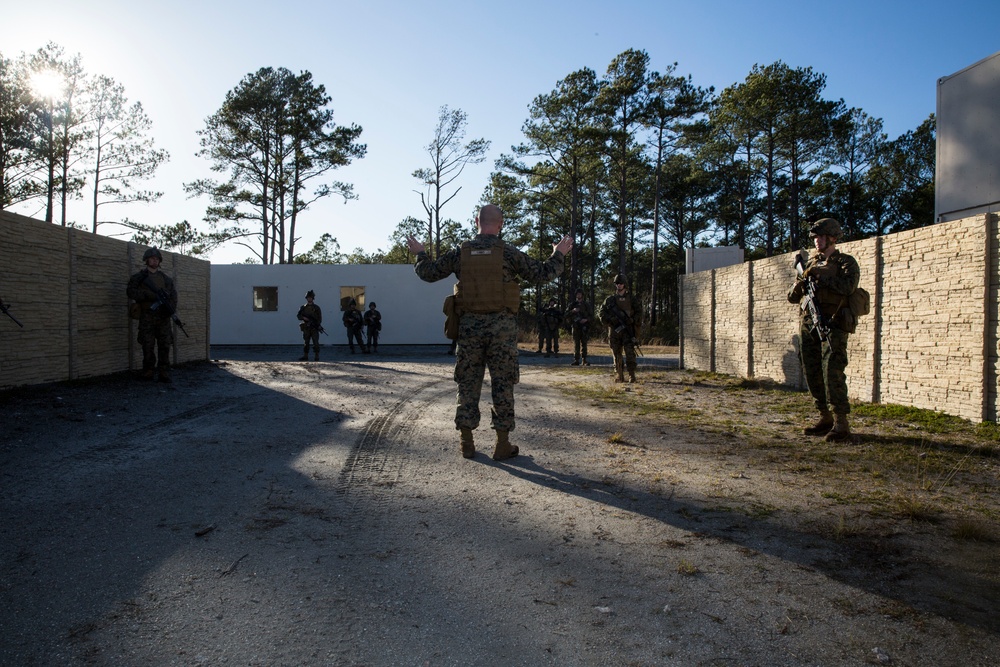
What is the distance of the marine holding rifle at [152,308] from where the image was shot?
9328 mm

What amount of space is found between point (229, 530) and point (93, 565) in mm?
594

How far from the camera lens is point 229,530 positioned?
123 inches

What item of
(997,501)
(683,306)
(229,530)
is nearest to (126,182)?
(683,306)

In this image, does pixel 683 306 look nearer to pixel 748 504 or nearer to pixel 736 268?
pixel 736 268

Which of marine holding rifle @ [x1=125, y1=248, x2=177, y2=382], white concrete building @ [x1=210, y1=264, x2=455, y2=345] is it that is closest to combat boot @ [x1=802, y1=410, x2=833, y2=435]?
marine holding rifle @ [x1=125, y1=248, x2=177, y2=382]

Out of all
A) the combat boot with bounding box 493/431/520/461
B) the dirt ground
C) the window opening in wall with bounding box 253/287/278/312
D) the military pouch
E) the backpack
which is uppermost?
the window opening in wall with bounding box 253/287/278/312

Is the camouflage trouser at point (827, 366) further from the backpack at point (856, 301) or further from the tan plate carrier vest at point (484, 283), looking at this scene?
the tan plate carrier vest at point (484, 283)

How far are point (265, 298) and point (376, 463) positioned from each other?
22.0 metres

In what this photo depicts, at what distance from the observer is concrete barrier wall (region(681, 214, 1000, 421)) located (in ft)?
19.5

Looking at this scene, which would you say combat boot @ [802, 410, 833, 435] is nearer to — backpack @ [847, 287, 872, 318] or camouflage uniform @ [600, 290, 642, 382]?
backpack @ [847, 287, 872, 318]

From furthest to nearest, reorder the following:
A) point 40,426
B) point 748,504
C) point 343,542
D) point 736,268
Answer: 1. point 736,268
2. point 40,426
3. point 748,504
4. point 343,542

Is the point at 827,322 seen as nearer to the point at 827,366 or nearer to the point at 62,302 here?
the point at 827,366

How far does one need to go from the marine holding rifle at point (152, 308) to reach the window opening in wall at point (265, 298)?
15474mm

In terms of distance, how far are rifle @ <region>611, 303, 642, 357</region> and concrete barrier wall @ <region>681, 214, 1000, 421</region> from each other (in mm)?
2298
